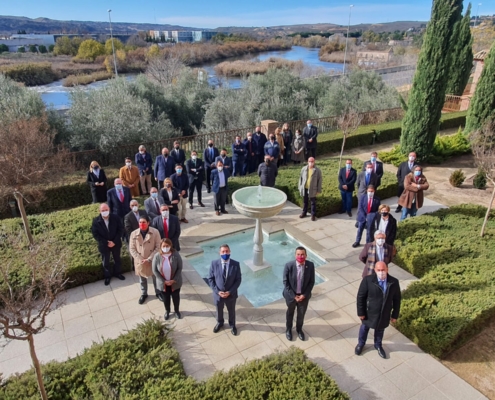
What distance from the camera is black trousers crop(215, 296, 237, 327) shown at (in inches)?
230

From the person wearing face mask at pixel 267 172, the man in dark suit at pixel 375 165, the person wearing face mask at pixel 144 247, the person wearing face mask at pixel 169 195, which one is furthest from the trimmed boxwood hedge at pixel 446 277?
A: the person wearing face mask at pixel 169 195

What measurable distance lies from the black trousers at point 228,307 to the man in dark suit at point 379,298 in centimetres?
186

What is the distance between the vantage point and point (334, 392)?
4613 mm

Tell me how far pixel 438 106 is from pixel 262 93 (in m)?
10.8

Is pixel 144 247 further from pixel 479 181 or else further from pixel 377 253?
pixel 479 181

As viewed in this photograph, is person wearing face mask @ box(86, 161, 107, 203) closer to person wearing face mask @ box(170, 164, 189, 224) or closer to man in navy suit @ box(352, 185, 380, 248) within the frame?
person wearing face mask @ box(170, 164, 189, 224)

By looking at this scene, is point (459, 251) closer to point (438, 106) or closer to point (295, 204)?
point (295, 204)

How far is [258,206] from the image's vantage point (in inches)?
288

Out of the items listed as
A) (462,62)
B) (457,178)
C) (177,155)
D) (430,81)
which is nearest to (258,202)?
(177,155)

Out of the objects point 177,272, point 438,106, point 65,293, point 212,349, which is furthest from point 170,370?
point 438,106

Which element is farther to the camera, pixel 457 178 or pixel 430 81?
pixel 430 81

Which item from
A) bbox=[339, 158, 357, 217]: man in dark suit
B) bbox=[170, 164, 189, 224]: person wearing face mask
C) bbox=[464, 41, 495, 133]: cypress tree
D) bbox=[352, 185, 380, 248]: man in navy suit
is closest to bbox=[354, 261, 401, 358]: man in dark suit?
bbox=[352, 185, 380, 248]: man in navy suit

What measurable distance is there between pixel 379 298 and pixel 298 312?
4.01 feet

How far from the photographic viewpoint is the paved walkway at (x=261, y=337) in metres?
5.25
